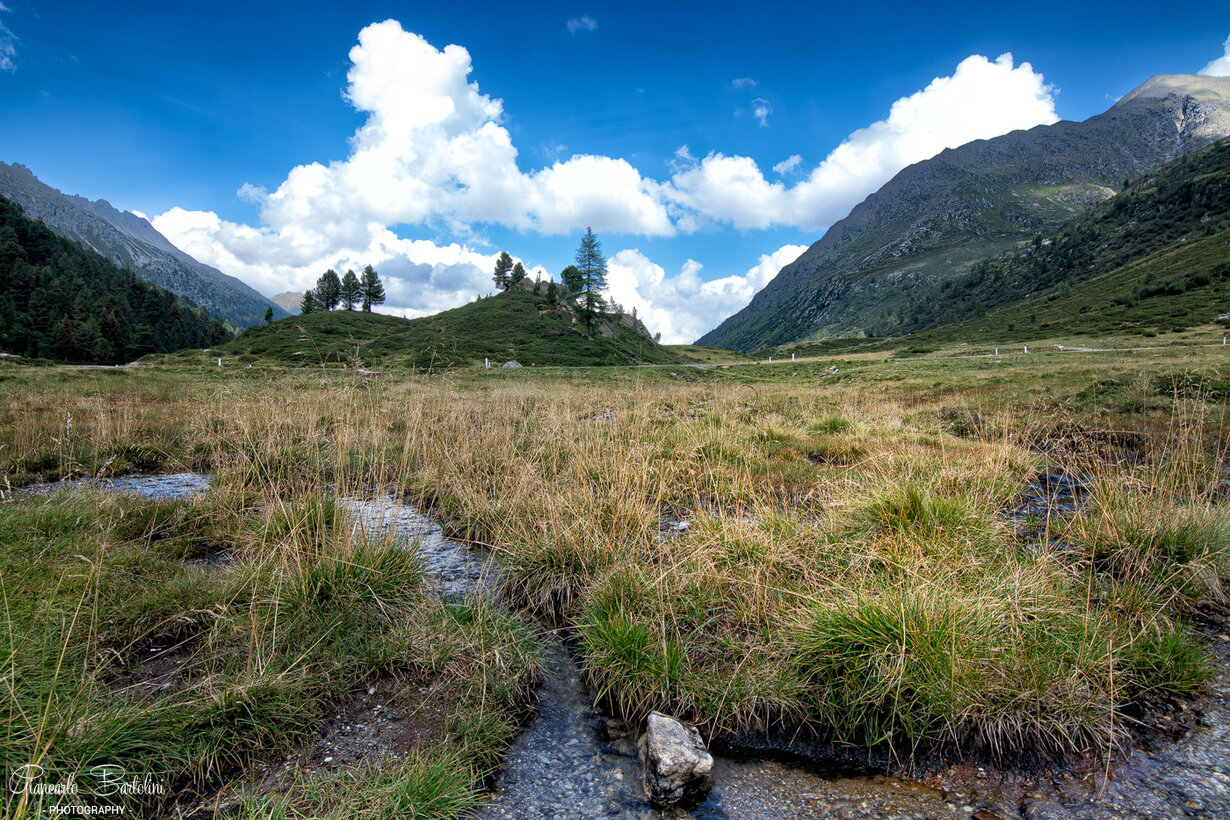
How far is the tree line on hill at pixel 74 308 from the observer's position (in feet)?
260

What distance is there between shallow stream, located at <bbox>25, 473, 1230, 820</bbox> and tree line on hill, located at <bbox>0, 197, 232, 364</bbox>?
10959cm

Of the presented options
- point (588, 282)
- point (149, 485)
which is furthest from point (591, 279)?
point (149, 485)

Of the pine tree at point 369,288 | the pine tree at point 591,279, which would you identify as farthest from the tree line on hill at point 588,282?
the pine tree at point 369,288

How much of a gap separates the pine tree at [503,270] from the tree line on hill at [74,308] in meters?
68.2

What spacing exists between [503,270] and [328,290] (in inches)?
1439

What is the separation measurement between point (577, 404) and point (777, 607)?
11152 mm

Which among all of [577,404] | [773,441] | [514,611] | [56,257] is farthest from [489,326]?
[56,257]

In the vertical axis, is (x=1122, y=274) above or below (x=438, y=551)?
above

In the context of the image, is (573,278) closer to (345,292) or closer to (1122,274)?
(345,292)

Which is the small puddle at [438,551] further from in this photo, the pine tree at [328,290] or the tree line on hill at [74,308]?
the tree line on hill at [74,308]

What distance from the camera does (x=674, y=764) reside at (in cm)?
275

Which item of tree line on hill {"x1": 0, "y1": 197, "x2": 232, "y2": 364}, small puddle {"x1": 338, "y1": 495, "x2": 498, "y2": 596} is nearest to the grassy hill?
small puddle {"x1": 338, "y1": 495, "x2": 498, "y2": 596}

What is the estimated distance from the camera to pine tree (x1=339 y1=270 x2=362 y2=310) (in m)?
90.8

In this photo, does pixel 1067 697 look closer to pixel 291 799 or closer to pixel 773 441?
pixel 291 799
